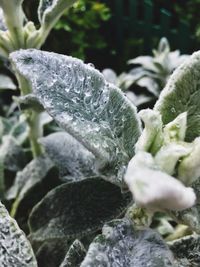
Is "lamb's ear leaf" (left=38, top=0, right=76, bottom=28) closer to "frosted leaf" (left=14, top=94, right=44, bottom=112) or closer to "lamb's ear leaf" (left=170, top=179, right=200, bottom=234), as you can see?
"frosted leaf" (left=14, top=94, right=44, bottom=112)

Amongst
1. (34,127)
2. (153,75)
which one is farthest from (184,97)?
(153,75)

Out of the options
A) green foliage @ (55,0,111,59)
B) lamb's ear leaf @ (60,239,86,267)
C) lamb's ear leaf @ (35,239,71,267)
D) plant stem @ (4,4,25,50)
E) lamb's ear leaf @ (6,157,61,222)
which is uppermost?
plant stem @ (4,4,25,50)

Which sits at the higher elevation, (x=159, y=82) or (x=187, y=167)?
(x=187, y=167)

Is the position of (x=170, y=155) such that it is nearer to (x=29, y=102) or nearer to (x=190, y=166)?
(x=190, y=166)

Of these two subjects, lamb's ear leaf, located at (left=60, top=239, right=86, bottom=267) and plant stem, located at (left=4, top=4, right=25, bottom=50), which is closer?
lamb's ear leaf, located at (left=60, top=239, right=86, bottom=267)

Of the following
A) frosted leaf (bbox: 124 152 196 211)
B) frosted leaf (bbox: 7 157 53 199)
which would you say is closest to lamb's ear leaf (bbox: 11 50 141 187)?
frosted leaf (bbox: 124 152 196 211)

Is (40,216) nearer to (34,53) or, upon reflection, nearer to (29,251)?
(29,251)

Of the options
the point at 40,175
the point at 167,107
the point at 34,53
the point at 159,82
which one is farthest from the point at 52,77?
the point at 159,82
